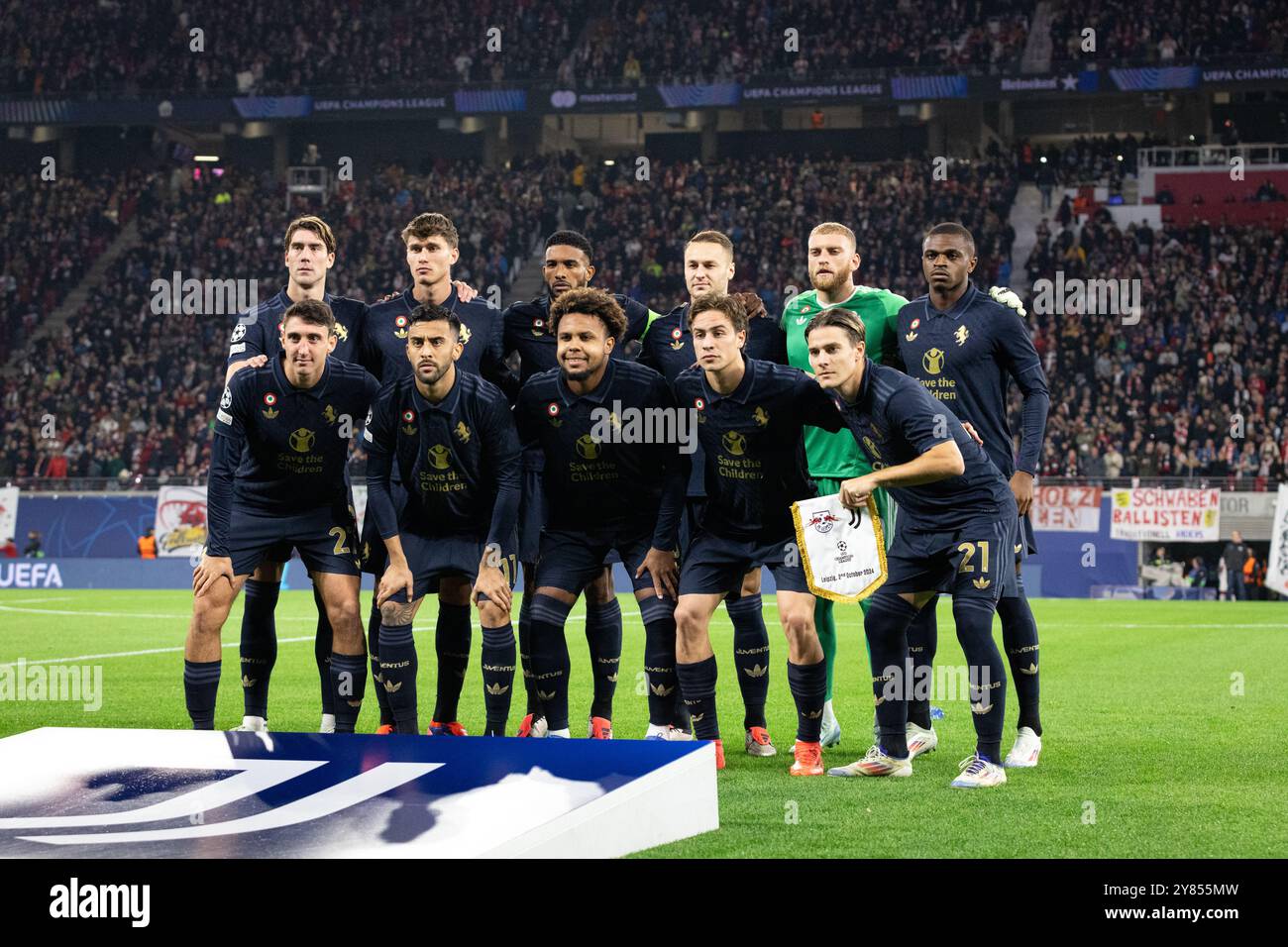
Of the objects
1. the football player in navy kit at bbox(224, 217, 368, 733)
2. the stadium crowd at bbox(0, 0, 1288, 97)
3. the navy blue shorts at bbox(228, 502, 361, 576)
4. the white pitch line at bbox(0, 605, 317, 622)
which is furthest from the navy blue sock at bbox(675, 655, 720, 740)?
the stadium crowd at bbox(0, 0, 1288, 97)

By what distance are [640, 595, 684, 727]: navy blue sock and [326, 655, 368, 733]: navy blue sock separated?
1.44 metres

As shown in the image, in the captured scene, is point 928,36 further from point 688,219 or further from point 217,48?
point 217,48

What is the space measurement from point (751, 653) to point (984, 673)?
1.47 metres

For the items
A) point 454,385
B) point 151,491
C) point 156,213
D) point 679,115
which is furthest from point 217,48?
point 454,385

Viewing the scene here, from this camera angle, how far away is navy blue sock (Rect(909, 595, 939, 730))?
7871mm

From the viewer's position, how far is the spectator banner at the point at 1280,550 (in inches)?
922

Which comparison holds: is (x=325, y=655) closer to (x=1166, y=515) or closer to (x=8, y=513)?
(x=1166, y=515)

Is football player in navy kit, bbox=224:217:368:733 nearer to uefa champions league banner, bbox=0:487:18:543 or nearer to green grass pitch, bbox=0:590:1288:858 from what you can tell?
green grass pitch, bbox=0:590:1288:858

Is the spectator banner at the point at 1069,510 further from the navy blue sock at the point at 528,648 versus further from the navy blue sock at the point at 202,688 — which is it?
the navy blue sock at the point at 202,688

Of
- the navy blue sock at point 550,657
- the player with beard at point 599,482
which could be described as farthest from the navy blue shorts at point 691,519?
the navy blue sock at point 550,657

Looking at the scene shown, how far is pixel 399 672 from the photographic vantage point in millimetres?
7508

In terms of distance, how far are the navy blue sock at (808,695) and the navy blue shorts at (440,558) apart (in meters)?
1.45

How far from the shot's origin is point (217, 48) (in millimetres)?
41500
